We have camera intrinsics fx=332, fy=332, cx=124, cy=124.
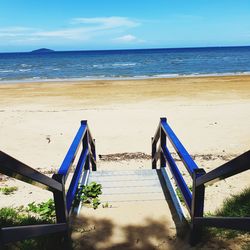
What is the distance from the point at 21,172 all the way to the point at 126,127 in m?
9.36

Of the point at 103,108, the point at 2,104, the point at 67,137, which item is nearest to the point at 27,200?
the point at 67,137

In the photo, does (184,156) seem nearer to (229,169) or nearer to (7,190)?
(229,169)

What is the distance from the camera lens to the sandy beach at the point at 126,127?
7.65m

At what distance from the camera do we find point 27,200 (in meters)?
5.37

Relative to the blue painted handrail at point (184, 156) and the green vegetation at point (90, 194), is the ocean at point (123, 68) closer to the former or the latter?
the green vegetation at point (90, 194)

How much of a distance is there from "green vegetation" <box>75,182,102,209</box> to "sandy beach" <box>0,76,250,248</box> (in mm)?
1063

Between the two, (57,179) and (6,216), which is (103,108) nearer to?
(6,216)

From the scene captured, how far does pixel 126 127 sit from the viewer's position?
11.4m

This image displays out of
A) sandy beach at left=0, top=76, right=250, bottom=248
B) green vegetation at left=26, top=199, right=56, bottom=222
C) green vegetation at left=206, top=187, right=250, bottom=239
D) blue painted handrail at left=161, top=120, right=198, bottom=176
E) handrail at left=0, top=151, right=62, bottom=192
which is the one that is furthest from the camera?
sandy beach at left=0, top=76, right=250, bottom=248

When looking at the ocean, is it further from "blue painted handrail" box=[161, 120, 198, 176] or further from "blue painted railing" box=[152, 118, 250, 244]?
"blue painted railing" box=[152, 118, 250, 244]

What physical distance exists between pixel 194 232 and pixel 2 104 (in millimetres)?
16025

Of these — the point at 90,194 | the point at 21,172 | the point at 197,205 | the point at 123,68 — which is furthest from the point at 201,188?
the point at 123,68

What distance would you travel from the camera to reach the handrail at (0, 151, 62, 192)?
1806 mm

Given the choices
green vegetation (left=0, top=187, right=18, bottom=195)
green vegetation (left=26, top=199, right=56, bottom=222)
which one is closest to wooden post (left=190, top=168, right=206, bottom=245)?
green vegetation (left=26, top=199, right=56, bottom=222)
